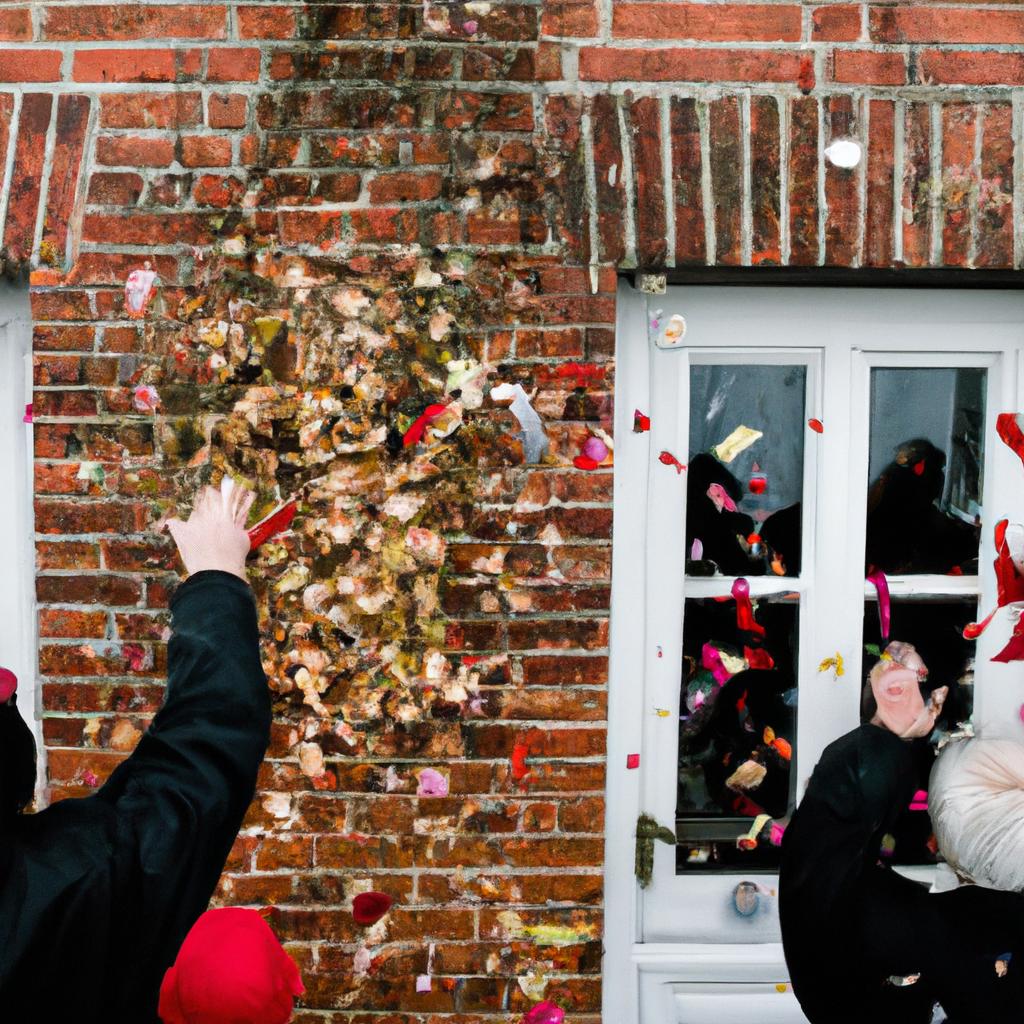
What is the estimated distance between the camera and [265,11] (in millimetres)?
2246

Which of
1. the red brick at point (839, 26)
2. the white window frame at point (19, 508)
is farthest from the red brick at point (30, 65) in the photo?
the red brick at point (839, 26)

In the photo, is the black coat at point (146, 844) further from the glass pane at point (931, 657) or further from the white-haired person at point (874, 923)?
the glass pane at point (931, 657)

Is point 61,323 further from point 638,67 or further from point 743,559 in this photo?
point 743,559

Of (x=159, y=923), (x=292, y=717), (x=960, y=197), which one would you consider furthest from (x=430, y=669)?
(x=960, y=197)

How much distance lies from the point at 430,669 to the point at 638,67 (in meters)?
1.46

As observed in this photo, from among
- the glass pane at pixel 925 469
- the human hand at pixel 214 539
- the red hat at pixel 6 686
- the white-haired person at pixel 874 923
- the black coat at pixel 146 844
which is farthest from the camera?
the glass pane at pixel 925 469

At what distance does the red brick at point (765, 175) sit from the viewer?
2.24m

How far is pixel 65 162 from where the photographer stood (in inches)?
88.6

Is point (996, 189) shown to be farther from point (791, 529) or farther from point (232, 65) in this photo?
point (232, 65)

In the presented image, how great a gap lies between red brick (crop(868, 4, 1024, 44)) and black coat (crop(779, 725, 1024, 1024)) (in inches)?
62.1

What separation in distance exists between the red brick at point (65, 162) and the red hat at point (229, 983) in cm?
156

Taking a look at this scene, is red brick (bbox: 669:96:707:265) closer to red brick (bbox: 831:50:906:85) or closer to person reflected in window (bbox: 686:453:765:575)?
red brick (bbox: 831:50:906:85)

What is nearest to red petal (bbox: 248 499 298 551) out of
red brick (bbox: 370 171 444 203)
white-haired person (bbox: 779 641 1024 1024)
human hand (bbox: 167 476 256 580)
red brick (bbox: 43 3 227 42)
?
human hand (bbox: 167 476 256 580)

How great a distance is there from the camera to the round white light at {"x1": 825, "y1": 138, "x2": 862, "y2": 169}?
2.23 metres
